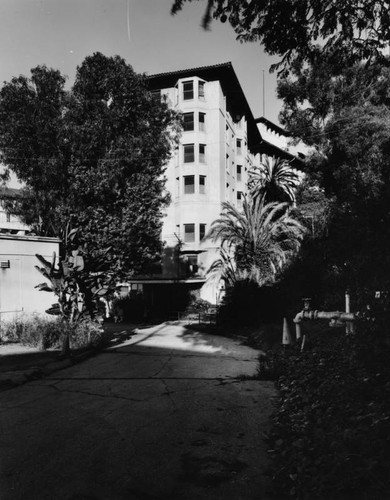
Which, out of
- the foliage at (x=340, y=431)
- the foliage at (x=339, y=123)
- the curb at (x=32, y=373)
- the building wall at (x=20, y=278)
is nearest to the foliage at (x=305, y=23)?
the foliage at (x=340, y=431)

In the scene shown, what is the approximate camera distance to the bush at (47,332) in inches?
499

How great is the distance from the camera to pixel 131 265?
21031mm

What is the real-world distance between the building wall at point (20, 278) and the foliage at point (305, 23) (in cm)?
1334

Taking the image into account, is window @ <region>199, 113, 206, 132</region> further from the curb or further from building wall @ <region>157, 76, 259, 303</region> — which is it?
the curb

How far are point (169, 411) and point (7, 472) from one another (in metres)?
2.70

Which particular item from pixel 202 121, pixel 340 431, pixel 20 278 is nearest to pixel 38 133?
pixel 20 278

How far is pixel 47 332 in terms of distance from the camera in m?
12.9

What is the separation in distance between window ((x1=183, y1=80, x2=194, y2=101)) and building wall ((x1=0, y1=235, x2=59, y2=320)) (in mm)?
22093

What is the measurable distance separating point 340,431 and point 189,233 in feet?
95.0

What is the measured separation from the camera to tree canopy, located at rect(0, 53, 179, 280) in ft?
61.8

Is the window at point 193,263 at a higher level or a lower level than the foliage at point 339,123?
lower

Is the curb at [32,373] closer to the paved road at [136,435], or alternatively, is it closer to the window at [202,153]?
the paved road at [136,435]

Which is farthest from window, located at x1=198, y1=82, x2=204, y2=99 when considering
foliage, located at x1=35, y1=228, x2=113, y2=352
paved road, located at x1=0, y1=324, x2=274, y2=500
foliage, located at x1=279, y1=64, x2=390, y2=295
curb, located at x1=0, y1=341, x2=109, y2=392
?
paved road, located at x1=0, y1=324, x2=274, y2=500

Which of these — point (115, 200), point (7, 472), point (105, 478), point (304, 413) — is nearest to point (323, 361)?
point (304, 413)
